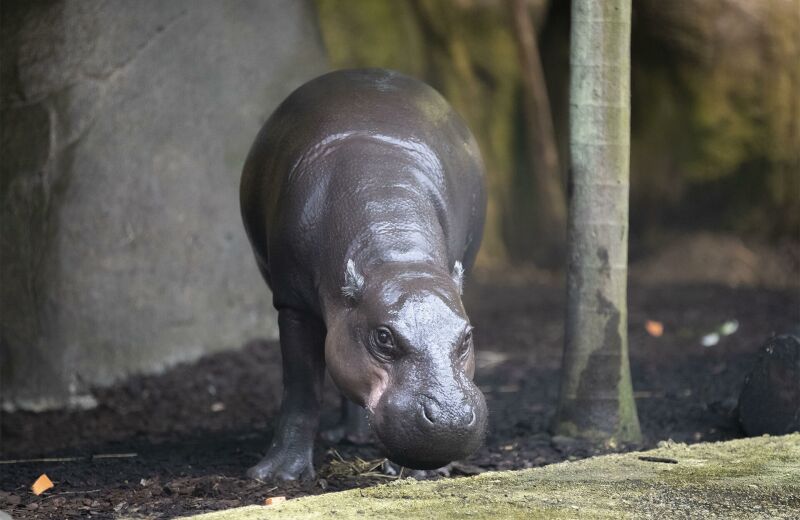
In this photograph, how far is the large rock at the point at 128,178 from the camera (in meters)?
7.99

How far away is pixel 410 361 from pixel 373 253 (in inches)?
24.0

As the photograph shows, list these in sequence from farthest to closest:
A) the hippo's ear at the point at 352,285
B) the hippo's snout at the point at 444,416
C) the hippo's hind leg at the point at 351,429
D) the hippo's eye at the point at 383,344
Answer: the hippo's hind leg at the point at 351,429, the hippo's ear at the point at 352,285, the hippo's eye at the point at 383,344, the hippo's snout at the point at 444,416

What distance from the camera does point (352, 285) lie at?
4586mm

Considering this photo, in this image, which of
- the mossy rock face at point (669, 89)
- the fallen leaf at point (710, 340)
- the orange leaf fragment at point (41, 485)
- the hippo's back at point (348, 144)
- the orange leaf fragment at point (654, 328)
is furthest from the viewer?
the mossy rock face at point (669, 89)

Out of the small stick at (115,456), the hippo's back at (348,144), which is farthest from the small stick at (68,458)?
the hippo's back at (348,144)

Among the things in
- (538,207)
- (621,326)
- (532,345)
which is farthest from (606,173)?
(538,207)

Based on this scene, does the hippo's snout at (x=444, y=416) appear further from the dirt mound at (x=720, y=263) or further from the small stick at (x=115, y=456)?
the dirt mound at (x=720, y=263)

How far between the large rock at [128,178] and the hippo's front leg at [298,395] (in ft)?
10.4

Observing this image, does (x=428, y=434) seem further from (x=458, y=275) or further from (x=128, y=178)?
(x=128, y=178)

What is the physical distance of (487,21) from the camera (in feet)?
43.8

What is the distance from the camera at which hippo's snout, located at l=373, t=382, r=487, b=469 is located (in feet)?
13.6

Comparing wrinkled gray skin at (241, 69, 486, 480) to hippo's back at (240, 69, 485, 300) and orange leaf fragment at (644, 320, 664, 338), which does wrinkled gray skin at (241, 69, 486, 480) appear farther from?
orange leaf fragment at (644, 320, 664, 338)

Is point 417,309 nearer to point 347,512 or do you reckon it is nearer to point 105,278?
point 347,512

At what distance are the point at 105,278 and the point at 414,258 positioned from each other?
4.30 m
